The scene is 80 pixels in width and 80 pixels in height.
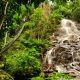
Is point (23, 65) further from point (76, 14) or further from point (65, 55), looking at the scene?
point (76, 14)

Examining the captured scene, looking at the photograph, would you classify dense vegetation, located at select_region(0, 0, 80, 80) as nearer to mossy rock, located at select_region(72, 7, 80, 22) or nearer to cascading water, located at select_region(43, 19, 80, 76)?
mossy rock, located at select_region(72, 7, 80, 22)

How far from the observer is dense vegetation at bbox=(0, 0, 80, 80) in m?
6.40

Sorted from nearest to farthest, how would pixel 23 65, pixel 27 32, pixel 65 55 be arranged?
pixel 23 65 < pixel 65 55 < pixel 27 32

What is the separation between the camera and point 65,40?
1491cm

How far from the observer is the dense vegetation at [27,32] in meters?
6.40

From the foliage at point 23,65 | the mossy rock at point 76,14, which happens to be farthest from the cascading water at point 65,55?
the mossy rock at point 76,14

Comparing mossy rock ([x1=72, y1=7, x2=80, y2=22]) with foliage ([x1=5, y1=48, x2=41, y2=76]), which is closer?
foliage ([x1=5, y1=48, x2=41, y2=76])

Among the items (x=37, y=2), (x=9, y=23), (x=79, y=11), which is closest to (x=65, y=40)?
(x=79, y=11)

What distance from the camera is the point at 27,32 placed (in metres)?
16.3

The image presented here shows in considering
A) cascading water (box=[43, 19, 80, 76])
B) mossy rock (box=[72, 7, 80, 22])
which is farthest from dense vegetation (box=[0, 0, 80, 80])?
cascading water (box=[43, 19, 80, 76])

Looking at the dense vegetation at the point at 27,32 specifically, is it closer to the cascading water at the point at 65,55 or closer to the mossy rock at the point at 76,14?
the mossy rock at the point at 76,14

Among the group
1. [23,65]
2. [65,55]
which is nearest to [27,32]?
[65,55]

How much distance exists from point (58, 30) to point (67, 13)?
3185mm

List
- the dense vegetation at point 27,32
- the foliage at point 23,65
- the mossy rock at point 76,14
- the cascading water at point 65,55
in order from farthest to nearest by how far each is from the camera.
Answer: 1. the mossy rock at point 76,14
2. the cascading water at point 65,55
3. the foliage at point 23,65
4. the dense vegetation at point 27,32
